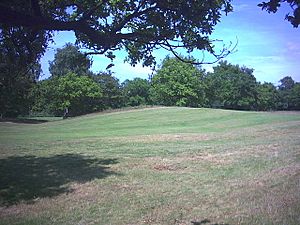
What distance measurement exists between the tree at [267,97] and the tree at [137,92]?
106ft

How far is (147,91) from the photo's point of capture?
109 metres

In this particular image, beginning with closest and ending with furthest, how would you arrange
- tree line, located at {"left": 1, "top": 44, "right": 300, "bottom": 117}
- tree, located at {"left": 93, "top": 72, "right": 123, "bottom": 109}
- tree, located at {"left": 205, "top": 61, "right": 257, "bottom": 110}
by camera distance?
tree line, located at {"left": 1, "top": 44, "right": 300, "bottom": 117}
tree, located at {"left": 93, "top": 72, "right": 123, "bottom": 109}
tree, located at {"left": 205, "top": 61, "right": 257, "bottom": 110}

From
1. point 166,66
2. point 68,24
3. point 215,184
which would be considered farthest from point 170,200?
point 166,66

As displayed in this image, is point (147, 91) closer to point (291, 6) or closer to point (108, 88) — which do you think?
point (108, 88)

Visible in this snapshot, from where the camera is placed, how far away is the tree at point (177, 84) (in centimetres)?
8725

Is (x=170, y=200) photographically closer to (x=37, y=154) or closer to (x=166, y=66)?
(x=37, y=154)

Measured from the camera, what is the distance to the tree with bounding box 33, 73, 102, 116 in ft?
226

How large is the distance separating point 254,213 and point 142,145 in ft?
45.9

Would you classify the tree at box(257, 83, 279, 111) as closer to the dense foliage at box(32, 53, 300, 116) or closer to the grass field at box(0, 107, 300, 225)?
the dense foliage at box(32, 53, 300, 116)

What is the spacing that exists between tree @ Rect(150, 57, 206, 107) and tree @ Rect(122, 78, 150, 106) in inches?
572

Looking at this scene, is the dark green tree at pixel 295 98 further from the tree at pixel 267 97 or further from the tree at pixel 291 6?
the tree at pixel 291 6

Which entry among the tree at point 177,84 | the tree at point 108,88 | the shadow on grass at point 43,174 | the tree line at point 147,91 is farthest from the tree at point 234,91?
the shadow on grass at point 43,174

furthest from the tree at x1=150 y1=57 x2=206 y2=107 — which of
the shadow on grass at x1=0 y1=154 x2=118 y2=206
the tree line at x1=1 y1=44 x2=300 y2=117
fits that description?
the shadow on grass at x1=0 y1=154 x2=118 y2=206

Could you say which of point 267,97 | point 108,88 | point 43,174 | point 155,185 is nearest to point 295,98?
point 267,97
